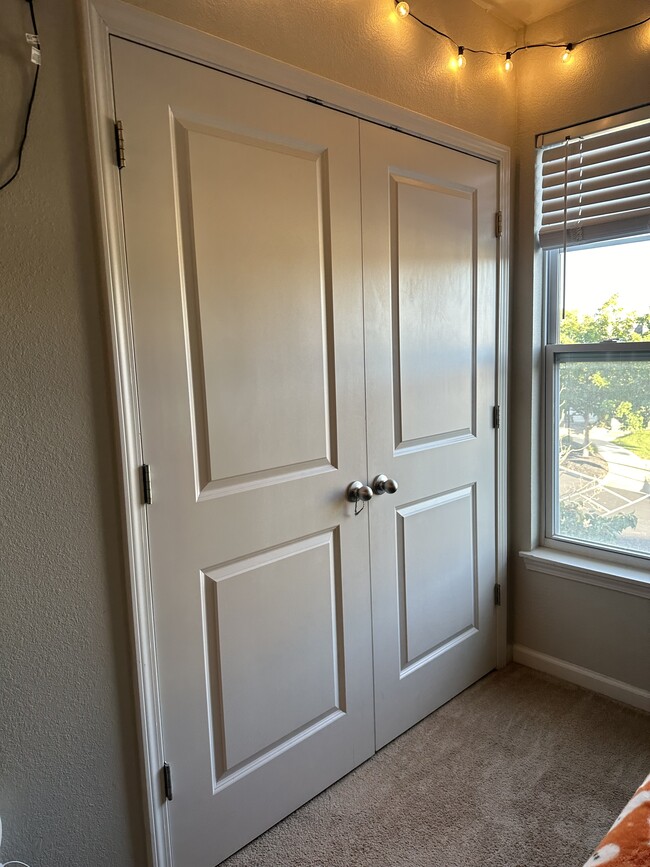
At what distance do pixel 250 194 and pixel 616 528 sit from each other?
189cm

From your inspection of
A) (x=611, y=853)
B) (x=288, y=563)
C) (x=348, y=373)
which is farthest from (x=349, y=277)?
(x=611, y=853)

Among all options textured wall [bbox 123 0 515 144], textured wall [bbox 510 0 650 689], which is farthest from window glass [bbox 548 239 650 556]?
textured wall [bbox 123 0 515 144]

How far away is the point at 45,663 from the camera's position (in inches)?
49.4

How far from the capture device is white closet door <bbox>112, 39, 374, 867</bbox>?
4.46 feet

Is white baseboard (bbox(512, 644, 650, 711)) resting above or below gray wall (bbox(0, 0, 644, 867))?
below

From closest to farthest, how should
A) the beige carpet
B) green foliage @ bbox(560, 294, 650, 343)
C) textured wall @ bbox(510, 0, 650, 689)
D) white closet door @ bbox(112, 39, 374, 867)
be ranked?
1. white closet door @ bbox(112, 39, 374, 867)
2. the beige carpet
3. textured wall @ bbox(510, 0, 650, 689)
4. green foliage @ bbox(560, 294, 650, 343)

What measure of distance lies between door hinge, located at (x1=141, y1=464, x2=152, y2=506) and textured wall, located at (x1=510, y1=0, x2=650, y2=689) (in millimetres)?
1668

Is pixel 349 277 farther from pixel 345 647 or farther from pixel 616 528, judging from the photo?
pixel 616 528

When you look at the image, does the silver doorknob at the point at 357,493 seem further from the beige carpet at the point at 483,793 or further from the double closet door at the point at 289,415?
the beige carpet at the point at 483,793

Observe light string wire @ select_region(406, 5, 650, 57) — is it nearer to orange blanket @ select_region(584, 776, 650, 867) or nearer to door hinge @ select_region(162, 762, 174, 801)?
orange blanket @ select_region(584, 776, 650, 867)

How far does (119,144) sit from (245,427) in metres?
0.72

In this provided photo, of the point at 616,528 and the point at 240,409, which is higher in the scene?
the point at 240,409

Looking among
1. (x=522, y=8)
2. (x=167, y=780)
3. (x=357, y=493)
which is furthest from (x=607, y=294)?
(x=167, y=780)

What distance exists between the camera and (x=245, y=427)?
60.6 inches
